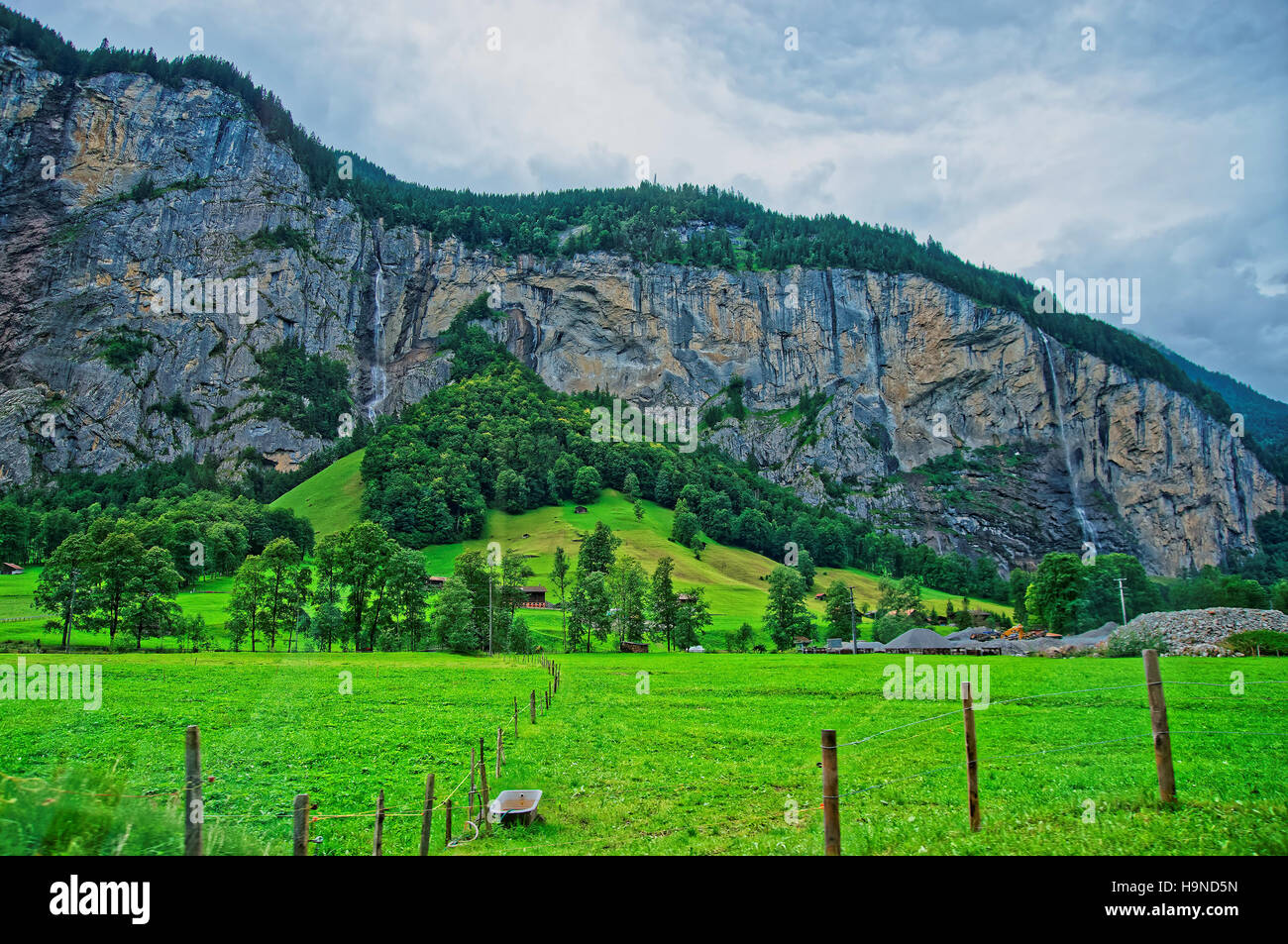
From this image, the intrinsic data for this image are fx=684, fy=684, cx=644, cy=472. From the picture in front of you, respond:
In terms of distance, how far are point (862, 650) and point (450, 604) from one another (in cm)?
4642

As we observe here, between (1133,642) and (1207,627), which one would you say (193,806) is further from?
(1207,627)

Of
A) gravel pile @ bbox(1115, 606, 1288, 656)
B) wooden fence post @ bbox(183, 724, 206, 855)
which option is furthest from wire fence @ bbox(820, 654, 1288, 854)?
gravel pile @ bbox(1115, 606, 1288, 656)

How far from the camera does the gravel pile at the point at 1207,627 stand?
48.0 metres

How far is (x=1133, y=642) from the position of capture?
50.9 meters

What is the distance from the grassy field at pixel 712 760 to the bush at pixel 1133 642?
13235 millimetres

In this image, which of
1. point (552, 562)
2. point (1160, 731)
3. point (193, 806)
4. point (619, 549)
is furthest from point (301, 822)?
point (619, 549)

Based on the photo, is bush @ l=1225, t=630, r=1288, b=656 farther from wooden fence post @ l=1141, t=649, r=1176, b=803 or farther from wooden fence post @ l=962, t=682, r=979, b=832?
wooden fence post @ l=962, t=682, r=979, b=832

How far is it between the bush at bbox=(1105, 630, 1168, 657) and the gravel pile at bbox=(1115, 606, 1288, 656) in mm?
386

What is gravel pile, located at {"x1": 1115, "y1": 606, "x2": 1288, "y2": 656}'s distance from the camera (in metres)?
48.0
